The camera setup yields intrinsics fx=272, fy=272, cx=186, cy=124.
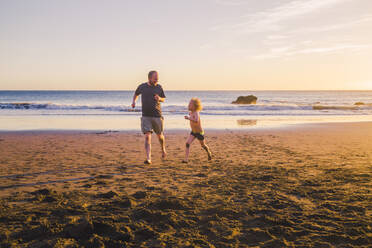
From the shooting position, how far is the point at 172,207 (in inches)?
137

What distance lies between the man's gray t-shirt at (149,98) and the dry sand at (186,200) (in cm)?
119

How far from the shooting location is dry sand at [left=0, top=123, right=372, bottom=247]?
270 centimetres

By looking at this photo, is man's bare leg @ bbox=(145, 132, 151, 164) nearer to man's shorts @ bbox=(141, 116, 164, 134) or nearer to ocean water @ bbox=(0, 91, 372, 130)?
man's shorts @ bbox=(141, 116, 164, 134)

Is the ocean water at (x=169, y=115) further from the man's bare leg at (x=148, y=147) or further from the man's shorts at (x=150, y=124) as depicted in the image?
the man's bare leg at (x=148, y=147)

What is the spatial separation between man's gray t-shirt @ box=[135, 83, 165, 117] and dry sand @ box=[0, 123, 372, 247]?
1.19m

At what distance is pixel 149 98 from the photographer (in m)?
6.24

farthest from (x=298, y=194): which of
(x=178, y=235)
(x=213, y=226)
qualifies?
(x=178, y=235)

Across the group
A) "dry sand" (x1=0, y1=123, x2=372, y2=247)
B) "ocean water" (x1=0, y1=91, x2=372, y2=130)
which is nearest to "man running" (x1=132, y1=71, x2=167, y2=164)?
"dry sand" (x1=0, y1=123, x2=372, y2=247)

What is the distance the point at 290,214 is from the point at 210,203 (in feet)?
3.30

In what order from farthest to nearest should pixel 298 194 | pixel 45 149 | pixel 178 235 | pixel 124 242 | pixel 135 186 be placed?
pixel 45 149, pixel 135 186, pixel 298 194, pixel 178 235, pixel 124 242

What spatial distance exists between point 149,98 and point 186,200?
3.09 meters

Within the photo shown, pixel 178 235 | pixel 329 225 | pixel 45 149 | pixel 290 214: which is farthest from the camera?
pixel 45 149

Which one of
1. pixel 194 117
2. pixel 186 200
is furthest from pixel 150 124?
pixel 186 200

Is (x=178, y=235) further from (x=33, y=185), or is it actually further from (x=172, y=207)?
(x=33, y=185)
